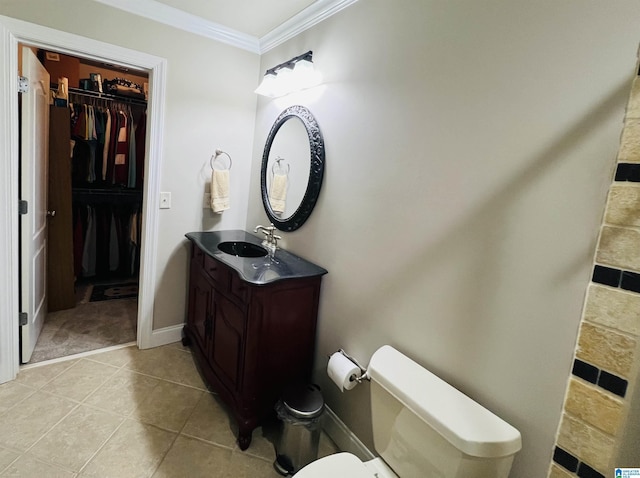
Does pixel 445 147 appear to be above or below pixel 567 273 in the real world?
above

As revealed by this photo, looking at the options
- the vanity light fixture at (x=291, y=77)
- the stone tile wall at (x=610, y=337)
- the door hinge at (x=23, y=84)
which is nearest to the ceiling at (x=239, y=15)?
the vanity light fixture at (x=291, y=77)

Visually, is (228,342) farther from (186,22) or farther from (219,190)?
(186,22)

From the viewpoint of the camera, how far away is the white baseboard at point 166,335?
261cm

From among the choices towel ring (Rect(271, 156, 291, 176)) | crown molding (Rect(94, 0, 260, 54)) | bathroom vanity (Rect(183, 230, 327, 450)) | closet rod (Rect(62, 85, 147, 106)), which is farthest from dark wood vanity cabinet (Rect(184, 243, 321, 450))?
closet rod (Rect(62, 85, 147, 106))

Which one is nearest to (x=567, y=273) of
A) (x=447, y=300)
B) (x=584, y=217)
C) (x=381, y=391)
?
(x=584, y=217)

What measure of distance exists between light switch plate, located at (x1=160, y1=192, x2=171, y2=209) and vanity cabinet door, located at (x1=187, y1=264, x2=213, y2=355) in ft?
1.55

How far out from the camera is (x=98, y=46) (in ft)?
6.73

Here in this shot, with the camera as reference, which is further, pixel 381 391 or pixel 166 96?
pixel 166 96

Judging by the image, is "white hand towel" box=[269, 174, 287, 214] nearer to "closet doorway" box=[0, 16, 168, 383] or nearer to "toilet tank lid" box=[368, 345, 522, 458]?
"closet doorway" box=[0, 16, 168, 383]

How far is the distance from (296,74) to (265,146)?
602mm

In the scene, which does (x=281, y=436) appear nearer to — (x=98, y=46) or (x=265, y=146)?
(x=265, y=146)

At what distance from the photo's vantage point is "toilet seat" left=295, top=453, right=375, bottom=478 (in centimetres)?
113

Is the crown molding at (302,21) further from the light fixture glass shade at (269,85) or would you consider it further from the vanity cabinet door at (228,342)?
the vanity cabinet door at (228,342)

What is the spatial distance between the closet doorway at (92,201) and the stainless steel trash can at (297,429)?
1.68 metres
